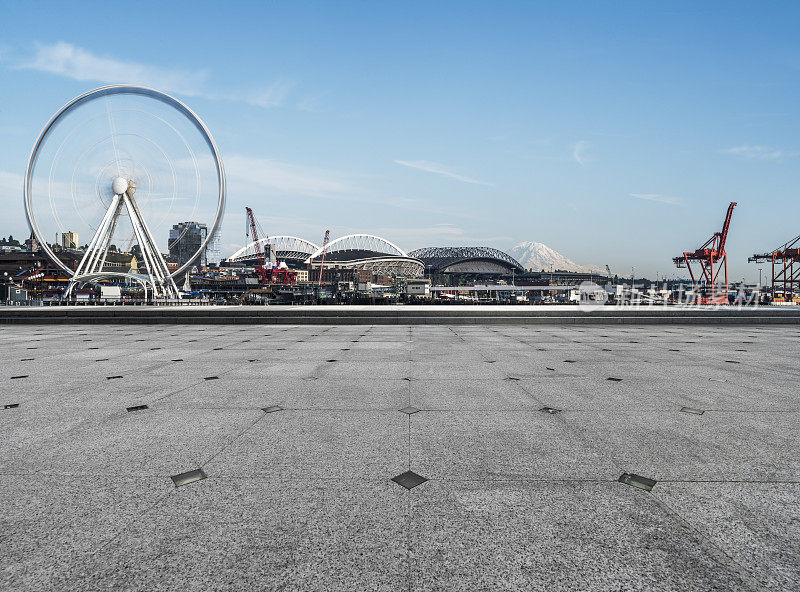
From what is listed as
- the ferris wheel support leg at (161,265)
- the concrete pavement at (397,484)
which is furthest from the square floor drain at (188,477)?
the ferris wheel support leg at (161,265)

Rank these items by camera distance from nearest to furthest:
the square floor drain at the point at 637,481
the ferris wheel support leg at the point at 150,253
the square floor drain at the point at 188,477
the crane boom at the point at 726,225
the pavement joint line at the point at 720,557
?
the pavement joint line at the point at 720,557, the square floor drain at the point at 637,481, the square floor drain at the point at 188,477, the ferris wheel support leg at the point at 150,253, the crane boom at the point at 726,225

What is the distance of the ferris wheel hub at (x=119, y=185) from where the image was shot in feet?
161

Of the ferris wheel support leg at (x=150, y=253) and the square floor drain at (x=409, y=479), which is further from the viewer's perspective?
the ferris wheel support leg at (x=150, y=253)

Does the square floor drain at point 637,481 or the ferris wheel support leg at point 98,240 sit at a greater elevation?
the ferris wheel support leg at point 98,240

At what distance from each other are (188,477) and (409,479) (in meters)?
2.07

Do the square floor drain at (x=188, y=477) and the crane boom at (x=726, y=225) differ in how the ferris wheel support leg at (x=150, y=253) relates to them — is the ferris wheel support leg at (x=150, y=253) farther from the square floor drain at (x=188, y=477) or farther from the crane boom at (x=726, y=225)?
the crane boom at (x=726, y=225)

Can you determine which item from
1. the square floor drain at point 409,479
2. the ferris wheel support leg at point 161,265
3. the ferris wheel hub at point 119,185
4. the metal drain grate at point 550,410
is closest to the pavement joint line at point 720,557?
the square floor drain at point 409,479

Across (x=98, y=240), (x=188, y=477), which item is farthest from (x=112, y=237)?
(x=188, y=477)

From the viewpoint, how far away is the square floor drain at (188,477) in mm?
3893

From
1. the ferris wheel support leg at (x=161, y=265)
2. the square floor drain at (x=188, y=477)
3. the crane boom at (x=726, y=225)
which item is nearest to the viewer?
the square floor drain at (x=188, y=477)

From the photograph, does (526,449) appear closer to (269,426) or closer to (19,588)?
(269,426)

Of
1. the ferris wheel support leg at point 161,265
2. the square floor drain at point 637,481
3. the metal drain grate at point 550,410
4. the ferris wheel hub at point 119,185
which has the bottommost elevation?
the metal drain grate at point 550,410

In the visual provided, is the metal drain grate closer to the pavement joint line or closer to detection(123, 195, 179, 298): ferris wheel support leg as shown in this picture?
the pavement joint line

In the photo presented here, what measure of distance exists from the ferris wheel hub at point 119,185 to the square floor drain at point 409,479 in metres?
56.8
